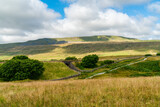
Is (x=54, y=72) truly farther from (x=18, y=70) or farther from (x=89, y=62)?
(x=89, y=62)

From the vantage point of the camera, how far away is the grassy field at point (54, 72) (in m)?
66.5

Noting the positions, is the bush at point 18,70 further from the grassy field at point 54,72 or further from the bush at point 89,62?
the bush at point 89,62

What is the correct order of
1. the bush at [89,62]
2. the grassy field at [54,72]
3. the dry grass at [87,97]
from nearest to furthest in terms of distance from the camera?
the dry grass at [87,97], the grassy field at [54,72], the bush at [89,62]

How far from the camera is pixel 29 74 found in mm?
56562

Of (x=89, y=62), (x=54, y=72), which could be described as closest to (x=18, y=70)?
(x=54, y=72)

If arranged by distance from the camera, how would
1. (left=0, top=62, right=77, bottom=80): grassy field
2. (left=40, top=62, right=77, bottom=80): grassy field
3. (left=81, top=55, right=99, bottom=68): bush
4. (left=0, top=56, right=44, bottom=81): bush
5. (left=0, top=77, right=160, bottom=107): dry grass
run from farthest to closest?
(left=81, top=55, right=99, bottom=68): bush
(left=40, top=62, right=77, bottom=80): grassy field
(left=0, top=62, right=77, bottom=80): grassy field
(left=0, top=56, right=44, bottom=81): bush
(left=0, top=77, right=160, bottom=107): dry grass

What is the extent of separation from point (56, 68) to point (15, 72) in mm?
27072

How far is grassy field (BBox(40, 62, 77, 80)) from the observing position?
66.5 m

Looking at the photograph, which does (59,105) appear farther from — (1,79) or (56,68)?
(56,68)

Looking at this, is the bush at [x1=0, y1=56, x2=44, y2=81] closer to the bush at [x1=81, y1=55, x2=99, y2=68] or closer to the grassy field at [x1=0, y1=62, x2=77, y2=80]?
the grassy field at [x1=0, y1=62, x2=77, y2=80]

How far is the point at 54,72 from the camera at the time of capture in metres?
72.0

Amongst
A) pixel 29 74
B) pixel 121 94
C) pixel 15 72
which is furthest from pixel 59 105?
pixel 15 72

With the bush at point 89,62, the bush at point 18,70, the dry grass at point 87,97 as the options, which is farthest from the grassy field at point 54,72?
the dry grass at point 87,97

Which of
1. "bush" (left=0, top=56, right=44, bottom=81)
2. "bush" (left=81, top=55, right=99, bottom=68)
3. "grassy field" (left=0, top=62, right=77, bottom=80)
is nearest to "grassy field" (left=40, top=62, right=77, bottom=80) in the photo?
"grassy field" (left=0, top=62, right=77, bottom=80)
